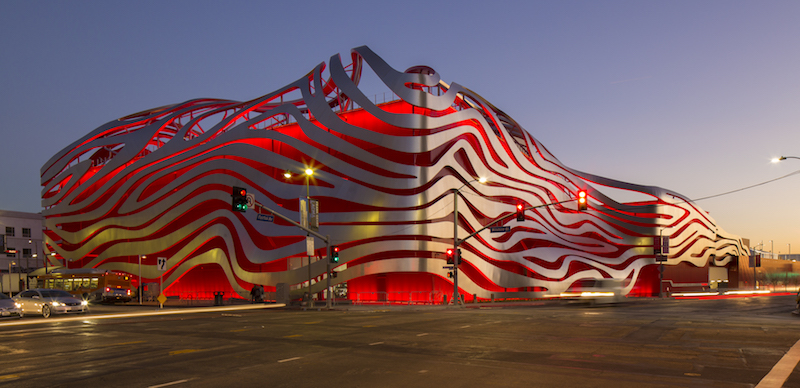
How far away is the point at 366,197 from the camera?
4953cm

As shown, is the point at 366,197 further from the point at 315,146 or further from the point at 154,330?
the point at 154,330

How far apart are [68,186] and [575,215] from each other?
6371 centimetres

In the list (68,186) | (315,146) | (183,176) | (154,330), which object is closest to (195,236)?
(183,176)

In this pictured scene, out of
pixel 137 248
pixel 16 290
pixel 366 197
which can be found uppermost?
pixel 366 197

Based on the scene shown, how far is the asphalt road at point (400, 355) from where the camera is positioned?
1117cm

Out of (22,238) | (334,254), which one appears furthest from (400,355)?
(22,238)

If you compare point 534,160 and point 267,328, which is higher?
point 534,160

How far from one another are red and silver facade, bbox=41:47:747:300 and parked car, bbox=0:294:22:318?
17656 mm

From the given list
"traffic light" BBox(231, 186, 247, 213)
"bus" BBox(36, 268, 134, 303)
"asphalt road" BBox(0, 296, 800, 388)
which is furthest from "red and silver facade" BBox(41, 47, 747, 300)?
"asphalt road" BBox(0, 296, 800, 388)

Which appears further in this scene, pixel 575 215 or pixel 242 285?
pixel 575 215

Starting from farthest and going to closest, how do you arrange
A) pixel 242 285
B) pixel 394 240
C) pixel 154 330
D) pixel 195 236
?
pixel 195 236
pixel 242 285
pixel 394 240
pixel 154 330

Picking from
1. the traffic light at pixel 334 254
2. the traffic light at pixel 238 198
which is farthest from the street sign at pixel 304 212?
the traffic light at pixel 238 198

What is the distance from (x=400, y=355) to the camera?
1441cm

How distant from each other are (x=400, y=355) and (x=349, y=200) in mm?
36015
